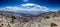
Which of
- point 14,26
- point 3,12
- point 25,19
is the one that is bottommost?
point 14,26

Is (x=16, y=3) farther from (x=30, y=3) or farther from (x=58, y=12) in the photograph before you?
(x=58, y=12)

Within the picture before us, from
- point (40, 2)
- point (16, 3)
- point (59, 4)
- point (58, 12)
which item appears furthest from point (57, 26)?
point (16, 3)

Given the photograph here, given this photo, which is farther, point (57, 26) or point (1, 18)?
point (1, 18)

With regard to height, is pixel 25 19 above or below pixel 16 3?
below

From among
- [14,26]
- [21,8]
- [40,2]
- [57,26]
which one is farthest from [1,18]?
[57,26]

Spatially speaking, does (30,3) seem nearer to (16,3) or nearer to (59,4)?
(16,3)

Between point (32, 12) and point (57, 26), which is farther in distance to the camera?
point (32, 12)
